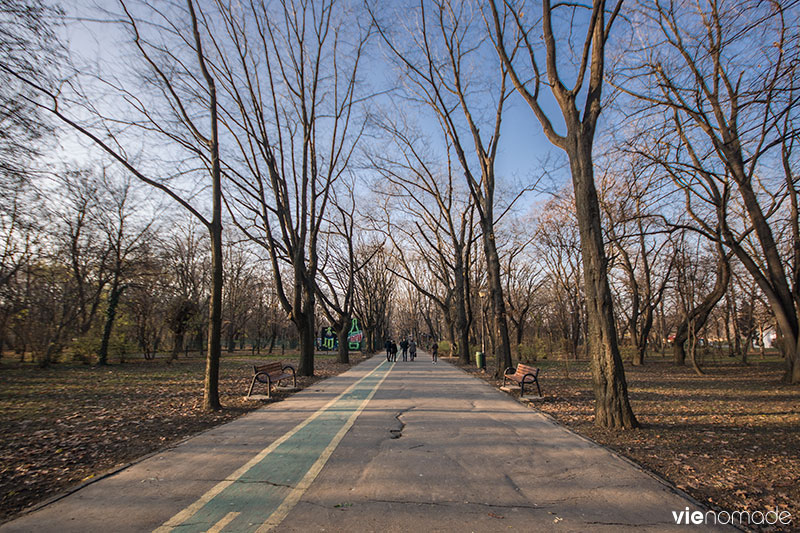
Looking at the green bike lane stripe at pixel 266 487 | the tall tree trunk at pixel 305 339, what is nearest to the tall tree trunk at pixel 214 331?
the green bike lane stripe at pixel 266 487

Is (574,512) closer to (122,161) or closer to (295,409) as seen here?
(295,409)

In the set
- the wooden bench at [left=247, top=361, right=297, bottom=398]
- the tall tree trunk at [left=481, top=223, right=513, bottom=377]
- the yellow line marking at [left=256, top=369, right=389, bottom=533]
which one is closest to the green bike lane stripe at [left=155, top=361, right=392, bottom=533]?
the yellow line marking at [left=256, top=369, right=389, bottom=533]

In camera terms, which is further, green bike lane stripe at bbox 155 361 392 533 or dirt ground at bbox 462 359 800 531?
dirt ground at bbox 462 359 800 531

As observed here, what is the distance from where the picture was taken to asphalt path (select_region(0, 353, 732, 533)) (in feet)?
10.8

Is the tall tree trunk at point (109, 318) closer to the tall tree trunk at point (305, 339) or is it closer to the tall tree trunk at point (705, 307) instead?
the tall tree trunk at point (305, 339)

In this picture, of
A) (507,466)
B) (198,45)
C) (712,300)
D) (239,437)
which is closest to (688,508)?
(507,466)

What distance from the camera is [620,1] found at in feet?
22.6

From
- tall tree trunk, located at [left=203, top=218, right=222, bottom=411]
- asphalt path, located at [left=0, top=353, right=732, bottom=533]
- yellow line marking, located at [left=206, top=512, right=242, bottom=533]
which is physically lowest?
asphalt path, located at [left=0, top=353, right=732, bottom=533]

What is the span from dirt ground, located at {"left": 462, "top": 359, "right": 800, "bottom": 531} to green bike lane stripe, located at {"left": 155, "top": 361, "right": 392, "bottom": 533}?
158 inches

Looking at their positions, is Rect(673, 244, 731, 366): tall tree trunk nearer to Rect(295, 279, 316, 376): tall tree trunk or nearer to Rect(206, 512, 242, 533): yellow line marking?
Rect(295, 279, 316, 376): tall tree trunk

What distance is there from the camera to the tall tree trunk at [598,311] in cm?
666

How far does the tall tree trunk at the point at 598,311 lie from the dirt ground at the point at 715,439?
352mm

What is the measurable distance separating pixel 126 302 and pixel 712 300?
3208cm

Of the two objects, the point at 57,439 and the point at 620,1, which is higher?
the point at 620,1
